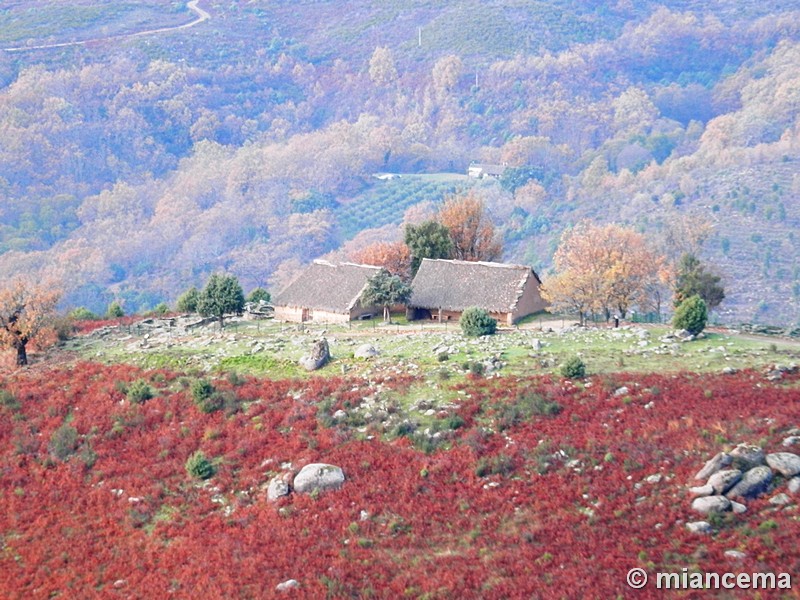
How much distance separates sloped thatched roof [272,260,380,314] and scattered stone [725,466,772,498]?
26896 mm

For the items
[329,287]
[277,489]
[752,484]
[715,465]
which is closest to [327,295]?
[329,287]

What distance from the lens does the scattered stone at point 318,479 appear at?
104 ft

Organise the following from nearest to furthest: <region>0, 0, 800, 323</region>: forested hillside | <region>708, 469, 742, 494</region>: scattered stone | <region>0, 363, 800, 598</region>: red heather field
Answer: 1. <region>0, 363, 800, 598</region>: red heather field
2. <region>708, 469, 742, 494</region>: scattered stone
3. <region>0, 0, 800, 323</region>: forested hillside

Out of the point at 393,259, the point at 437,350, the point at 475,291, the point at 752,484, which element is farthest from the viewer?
the point at 393,259

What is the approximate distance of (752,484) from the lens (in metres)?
27.9

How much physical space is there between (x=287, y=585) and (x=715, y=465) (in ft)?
40.9

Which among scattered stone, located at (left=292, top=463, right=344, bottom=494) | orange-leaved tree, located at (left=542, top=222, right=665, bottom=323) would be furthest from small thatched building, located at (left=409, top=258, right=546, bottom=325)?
scattered stone, located at (left=292, top=463, right=344, bottom=494)

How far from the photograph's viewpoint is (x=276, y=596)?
2636 cm

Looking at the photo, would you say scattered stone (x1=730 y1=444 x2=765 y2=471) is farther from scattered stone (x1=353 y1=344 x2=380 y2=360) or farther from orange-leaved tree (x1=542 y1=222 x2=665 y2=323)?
orange-leaved tree (x1=542 y1=222 x2=665 y2=323)

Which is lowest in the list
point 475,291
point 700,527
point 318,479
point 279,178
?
point 279,178

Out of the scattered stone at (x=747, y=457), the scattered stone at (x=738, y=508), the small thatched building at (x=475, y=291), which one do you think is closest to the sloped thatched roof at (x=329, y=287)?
the small thatched building at (x=475, y=291)

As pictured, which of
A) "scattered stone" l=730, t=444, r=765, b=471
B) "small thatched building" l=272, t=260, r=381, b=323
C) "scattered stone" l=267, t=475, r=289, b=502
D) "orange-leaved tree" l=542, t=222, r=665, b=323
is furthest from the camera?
"small thatched building" l=272, t=260, r=381, b=323

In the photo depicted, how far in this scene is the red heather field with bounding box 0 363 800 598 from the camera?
26516mm

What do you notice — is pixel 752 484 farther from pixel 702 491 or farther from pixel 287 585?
pixel 287 585
